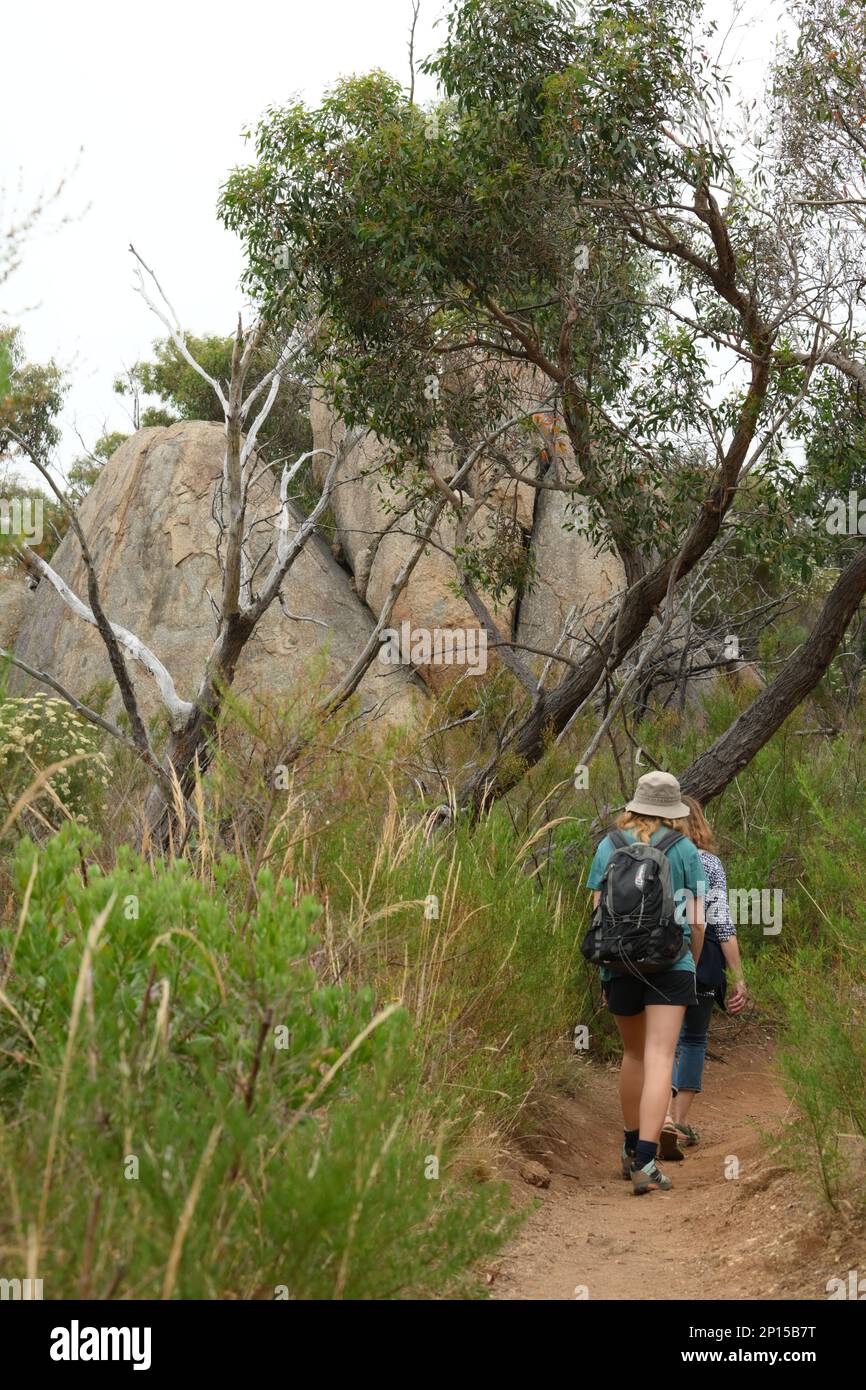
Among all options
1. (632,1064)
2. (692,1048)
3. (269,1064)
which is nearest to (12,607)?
(692,1048)

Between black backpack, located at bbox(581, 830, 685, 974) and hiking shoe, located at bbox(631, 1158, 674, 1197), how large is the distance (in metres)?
0.76

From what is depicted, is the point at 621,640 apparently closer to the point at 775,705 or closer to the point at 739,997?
the point at 775,705

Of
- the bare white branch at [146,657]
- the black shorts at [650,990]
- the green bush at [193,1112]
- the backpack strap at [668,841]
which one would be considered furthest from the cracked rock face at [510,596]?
the green bush at [193,1112]

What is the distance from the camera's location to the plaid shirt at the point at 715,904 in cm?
598

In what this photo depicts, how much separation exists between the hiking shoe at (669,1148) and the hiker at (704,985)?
0.24 ft

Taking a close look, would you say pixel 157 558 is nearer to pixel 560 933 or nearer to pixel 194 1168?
pixel 560 933

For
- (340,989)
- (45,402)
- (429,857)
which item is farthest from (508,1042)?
(45,402)

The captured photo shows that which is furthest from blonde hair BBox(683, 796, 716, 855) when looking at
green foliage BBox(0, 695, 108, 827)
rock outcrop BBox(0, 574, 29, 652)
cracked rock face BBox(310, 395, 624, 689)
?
rock outcrop BBox(0, 574, 29, 652)

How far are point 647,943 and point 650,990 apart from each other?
0.86ft

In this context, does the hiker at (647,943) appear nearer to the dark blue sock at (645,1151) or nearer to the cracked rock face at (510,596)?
the dark blue sock at (645,1151)

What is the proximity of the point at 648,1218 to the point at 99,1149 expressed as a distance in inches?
117

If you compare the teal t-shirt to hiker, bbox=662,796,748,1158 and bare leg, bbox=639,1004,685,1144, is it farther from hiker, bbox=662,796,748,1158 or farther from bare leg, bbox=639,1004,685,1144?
hiker, bbox=662,796,748,1158

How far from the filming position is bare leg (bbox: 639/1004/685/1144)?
511 centimetres

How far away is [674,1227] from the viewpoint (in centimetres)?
472
